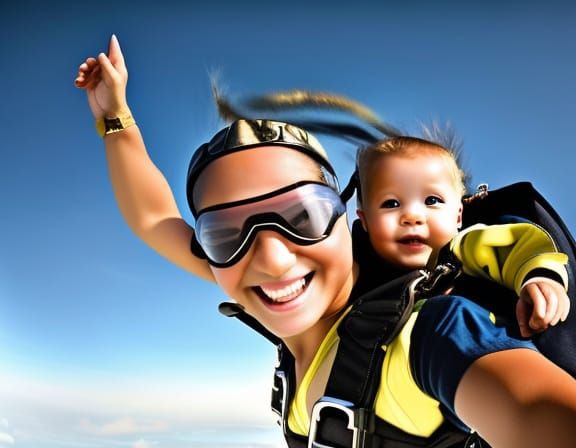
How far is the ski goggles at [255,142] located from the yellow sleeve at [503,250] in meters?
0.58

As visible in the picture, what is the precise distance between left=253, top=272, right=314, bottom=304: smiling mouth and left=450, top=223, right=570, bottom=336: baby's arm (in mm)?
522

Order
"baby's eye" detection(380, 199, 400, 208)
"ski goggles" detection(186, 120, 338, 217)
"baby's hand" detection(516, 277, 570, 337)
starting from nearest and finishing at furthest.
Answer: "baby's hand" detection(516, 277, 570, 337)
"ski goggles" detection(186, 120, 338, 217)
"baby's eye" detection(380, 199, 400, 208)

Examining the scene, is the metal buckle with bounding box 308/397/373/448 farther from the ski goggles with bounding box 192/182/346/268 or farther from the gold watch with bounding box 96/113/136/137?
the gold watch with bounding box 96/113/136/137

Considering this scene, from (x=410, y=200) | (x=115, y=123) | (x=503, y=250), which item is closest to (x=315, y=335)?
(x=410, y=200)

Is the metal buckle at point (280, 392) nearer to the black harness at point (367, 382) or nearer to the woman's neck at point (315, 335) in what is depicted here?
the woman's neck at point (315, 335)

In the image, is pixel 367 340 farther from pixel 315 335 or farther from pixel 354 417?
pixel 315 335

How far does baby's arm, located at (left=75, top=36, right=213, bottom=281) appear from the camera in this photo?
267 centimetres

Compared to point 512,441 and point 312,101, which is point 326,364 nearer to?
point 512,441

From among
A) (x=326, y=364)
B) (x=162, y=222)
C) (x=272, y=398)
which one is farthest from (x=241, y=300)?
(x=162, y=222)

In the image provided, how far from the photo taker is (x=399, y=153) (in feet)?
7.43

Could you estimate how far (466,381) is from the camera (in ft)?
4.25

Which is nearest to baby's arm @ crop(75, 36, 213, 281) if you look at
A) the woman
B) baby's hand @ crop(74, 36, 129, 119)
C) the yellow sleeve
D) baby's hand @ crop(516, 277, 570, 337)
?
baby's hand @ crop(74, 36, 129, 119)

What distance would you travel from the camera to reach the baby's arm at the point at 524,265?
4.87 feet

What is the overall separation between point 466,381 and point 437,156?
121cm
